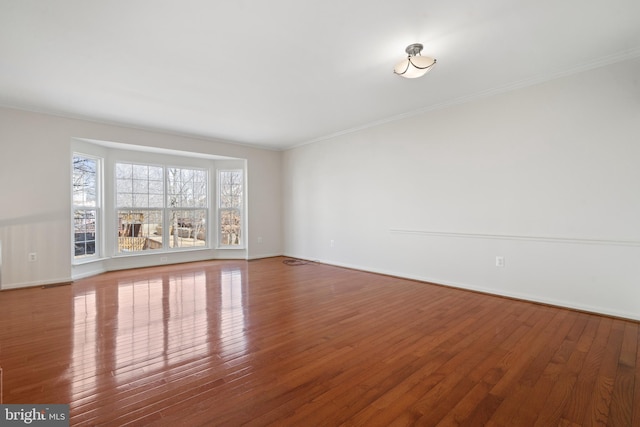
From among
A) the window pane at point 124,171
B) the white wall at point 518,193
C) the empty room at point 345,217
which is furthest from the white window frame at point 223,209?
the white wall at point 518,193

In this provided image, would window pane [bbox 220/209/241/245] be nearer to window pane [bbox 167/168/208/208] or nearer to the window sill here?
window pane [bbox 167/168/208/208]

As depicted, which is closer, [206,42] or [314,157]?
[206,42]

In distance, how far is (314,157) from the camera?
623cm

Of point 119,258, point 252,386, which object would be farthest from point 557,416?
point 119,258

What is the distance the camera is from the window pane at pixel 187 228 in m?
6.18

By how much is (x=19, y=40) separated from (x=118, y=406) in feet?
10.5

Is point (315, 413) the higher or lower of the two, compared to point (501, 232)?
lower

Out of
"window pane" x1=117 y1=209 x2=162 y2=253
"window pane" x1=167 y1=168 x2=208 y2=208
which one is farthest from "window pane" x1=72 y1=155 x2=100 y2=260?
"window pane" x1=167 y1=168 x2=208 y2=208

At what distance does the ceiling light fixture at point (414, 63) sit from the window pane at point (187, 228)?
534cm

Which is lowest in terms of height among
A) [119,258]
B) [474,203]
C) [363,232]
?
[119,258]

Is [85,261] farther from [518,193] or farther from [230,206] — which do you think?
[518,193]

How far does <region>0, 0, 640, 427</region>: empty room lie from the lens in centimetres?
180

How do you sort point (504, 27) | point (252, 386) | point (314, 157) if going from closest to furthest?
point (252, 386), point (504, 27), point (314, 157)

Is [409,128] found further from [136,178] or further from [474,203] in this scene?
[136,178]
